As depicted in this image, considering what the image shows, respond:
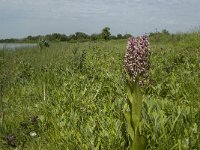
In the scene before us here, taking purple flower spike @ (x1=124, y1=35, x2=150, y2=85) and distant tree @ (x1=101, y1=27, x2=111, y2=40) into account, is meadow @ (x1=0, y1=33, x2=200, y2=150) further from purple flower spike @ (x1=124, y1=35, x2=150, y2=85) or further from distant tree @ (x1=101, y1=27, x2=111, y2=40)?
distant tree @ (x1=101, y1=27, x2=111, y2=40)

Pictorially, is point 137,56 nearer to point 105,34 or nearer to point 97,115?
point 97,115

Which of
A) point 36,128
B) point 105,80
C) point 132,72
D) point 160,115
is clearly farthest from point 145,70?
point 105,80

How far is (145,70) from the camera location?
448 cm

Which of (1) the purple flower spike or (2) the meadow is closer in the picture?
(2) the meadow

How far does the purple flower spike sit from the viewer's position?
4.30 m

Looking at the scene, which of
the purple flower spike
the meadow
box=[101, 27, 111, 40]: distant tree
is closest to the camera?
the meadow

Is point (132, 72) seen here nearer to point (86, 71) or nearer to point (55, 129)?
point (55, 129)

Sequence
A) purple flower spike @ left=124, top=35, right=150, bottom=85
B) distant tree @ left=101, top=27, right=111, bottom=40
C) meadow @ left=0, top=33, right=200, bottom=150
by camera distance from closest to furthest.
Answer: meadow @ left=0, top=33, right=200, bottom=150, purple flower spike @ left=124, top=35, right=150, bottom=85, distant tree @ left=101, top=27, right=111, bottom=40

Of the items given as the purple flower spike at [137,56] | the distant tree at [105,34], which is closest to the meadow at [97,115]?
the purple flower spike at [137,56]

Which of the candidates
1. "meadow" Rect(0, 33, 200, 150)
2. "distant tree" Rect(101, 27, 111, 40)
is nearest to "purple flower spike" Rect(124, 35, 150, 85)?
"meadow" Rect(0, 33, 200, 150)

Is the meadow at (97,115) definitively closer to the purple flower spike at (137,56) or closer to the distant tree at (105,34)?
the purple flower spike at (137,56)

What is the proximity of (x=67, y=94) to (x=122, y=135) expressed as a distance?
7.53 ft

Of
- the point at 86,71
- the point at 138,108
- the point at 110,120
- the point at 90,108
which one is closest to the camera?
the point at 138,108

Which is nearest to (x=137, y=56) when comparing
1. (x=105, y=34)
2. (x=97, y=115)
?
(x=97, y=115)
